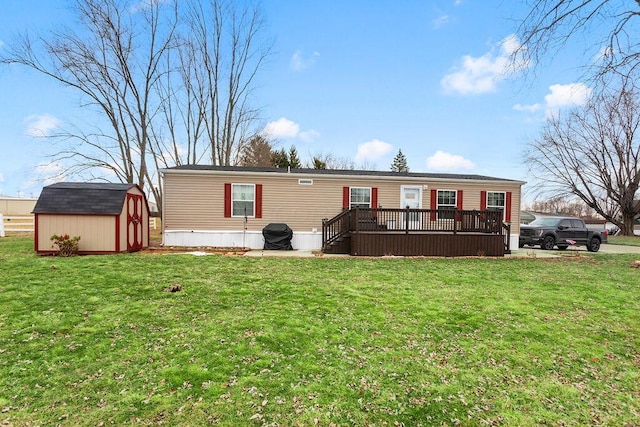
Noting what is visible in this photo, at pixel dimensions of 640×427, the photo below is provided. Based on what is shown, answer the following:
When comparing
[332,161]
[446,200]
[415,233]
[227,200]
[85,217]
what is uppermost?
[332,161]

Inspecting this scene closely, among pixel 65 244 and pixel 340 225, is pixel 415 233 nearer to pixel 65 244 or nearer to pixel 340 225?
pixel 340 225

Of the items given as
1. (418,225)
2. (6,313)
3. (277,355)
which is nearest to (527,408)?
(277,355)

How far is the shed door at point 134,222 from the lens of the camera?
10.1 m

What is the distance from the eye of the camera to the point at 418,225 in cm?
1073

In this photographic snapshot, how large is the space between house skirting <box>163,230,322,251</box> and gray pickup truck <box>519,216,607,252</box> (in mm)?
9433

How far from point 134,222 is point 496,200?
1303 centimetres

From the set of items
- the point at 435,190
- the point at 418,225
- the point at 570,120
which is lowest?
the point at 418,225

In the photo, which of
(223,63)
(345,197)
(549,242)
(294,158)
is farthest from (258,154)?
(549,242)

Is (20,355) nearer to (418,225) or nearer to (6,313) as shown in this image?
(6,313)

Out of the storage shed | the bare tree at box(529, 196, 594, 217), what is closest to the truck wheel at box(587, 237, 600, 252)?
the storage shed

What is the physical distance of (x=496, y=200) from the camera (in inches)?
510

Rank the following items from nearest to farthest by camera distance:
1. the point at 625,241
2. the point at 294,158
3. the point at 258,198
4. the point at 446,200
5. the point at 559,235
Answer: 1. the point at 258,198
2. the point at 446,200
3. the point at 559,235
4. the point at 625,241
5. the point at 294,158

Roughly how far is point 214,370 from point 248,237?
9.07 metres

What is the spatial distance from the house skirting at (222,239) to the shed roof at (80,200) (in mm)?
2258
